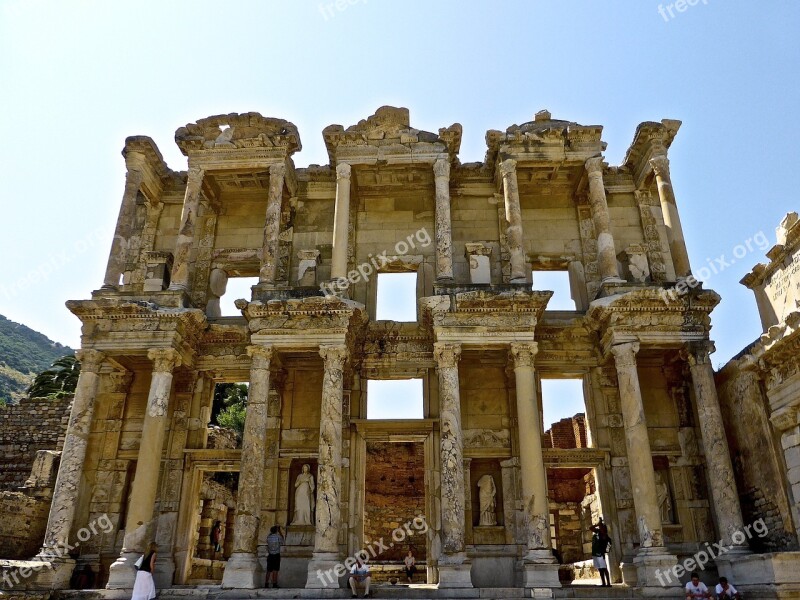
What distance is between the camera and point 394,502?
2462 cm

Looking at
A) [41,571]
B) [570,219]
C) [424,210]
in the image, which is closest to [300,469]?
[41,571]

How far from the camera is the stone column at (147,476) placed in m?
13.0

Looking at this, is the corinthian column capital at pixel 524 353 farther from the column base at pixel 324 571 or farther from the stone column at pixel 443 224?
the column base at pixel 324 571

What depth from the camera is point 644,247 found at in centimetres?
1723

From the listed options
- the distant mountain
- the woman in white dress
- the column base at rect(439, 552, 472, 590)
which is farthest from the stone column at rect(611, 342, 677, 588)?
the distant mountain

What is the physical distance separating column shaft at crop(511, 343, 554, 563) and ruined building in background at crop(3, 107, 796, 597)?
46 millimetres

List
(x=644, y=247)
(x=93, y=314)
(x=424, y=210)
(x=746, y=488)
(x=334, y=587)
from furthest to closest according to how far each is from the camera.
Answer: (x=424, y=210), (x=644, y=247), (x=93, y=314), (x=746, y=488), (x=334, y=587)

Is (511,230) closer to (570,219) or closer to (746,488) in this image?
(570,219)

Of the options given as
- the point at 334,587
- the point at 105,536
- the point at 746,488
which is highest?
the point at 746,488

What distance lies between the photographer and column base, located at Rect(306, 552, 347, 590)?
1248cm

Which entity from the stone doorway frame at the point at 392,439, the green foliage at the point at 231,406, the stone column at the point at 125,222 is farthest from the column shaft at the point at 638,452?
the green foliage at the point at 231,406

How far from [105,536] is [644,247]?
1581cm

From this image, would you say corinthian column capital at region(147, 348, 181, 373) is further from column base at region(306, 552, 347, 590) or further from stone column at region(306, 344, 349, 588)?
column base at region(306, 552, 347, 590)

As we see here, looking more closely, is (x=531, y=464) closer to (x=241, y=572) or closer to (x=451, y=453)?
(x=451, y=453)
